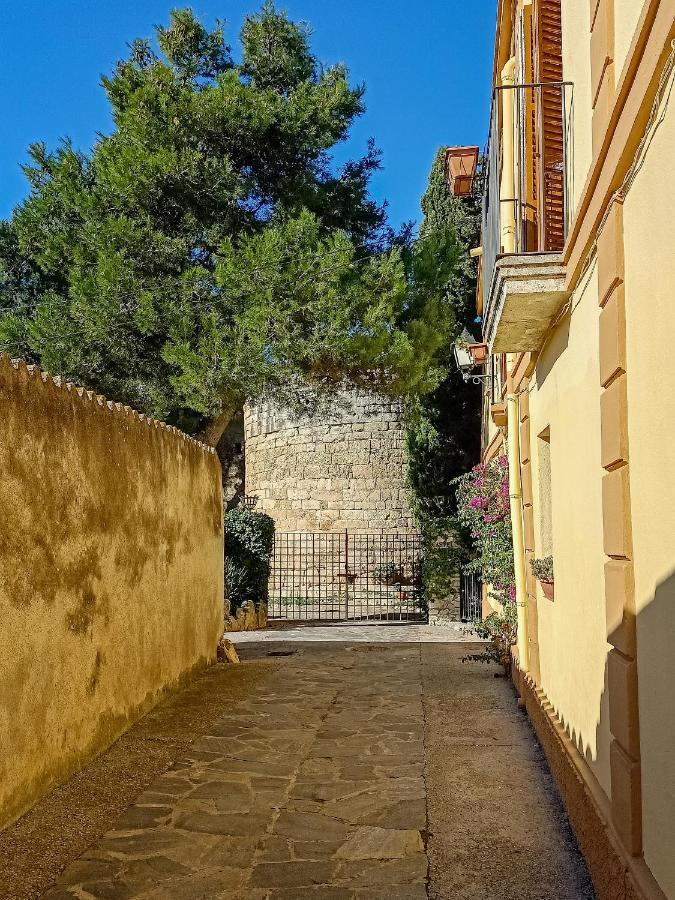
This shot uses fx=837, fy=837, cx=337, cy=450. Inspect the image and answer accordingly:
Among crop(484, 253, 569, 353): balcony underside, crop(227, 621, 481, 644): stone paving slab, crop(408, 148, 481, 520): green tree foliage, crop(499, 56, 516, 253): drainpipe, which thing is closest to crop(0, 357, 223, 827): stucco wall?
crop(484, 253, 569, 353): balcony underside

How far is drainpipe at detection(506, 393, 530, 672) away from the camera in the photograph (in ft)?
22.1

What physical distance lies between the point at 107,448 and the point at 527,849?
362 cm

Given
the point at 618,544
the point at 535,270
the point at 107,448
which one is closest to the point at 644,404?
the point at 618,544

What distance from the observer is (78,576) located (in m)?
5.05

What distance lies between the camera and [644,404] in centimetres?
272

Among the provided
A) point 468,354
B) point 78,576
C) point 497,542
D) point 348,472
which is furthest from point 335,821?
Result: point 348,472

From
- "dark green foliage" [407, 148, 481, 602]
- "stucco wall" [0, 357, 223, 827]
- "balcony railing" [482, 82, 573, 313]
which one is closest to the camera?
"stucco wall" [0, 357, 223, 827]

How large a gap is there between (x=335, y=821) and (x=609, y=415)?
2393 millimetres

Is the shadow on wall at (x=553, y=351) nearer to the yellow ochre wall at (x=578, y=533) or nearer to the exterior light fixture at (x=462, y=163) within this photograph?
the yellow ochre wall at (x=578, y=533)

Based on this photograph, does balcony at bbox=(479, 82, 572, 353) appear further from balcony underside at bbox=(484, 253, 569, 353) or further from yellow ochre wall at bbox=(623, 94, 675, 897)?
yellow ochre wall at bbox=(623, 94, 675, 897)

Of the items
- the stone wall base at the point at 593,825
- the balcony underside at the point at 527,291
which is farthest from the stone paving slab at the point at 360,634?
the balcony underside at the point at 527,291

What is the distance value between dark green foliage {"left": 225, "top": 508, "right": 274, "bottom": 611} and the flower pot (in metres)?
8.44

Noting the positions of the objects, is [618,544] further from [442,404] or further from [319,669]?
[442,404]

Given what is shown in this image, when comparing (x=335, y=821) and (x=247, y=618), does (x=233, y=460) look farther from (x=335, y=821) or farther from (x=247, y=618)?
(x=335, y=821)
